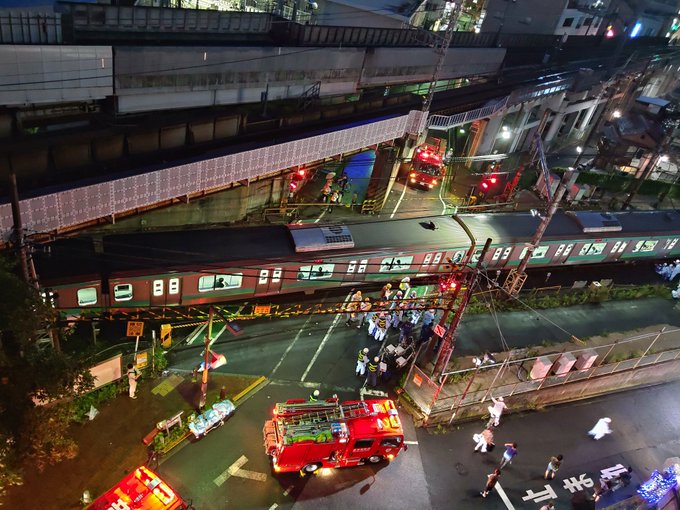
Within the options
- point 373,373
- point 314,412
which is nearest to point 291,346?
point 373,373

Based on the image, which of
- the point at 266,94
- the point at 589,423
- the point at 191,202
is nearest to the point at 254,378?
the point at 191,202

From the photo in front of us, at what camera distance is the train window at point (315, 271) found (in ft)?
76.7

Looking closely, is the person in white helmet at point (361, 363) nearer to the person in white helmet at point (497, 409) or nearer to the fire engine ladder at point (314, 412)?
the fire engine ladder at point (314, 412)

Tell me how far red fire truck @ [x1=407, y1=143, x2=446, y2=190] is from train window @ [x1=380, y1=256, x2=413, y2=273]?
12.1 metres

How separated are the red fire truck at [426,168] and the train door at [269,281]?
16698 millimetres

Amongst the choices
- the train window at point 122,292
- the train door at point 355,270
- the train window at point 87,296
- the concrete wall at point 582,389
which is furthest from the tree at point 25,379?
the train door at point 355,270

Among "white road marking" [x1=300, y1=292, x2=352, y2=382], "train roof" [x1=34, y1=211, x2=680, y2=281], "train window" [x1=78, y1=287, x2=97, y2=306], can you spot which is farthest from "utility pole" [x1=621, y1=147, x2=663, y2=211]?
"train window" [x1=78, y1=287, x2=97, y2=306]

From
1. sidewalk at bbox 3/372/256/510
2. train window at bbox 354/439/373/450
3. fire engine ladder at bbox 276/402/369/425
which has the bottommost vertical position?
sidewalk at bbox 3/372/256/510

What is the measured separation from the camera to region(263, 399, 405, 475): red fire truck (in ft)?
52.7

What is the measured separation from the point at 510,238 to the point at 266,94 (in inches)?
632

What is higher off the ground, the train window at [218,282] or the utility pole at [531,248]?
the utility pole at [531,248]

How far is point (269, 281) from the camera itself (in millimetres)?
22859

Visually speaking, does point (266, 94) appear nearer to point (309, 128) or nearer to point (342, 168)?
point (309, 128)

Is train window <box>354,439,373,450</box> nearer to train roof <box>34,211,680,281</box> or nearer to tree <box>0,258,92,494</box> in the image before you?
tree <box>0,258,92,494</box>
